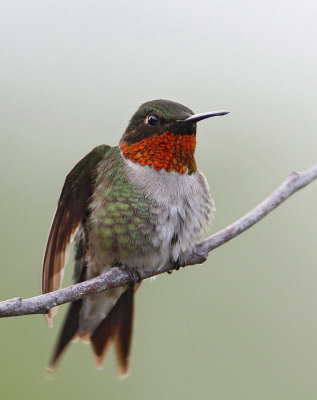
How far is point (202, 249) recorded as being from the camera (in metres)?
3.01

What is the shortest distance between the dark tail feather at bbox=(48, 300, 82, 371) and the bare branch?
0.68 m

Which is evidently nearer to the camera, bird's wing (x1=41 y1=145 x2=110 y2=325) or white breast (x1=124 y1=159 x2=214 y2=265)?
white breast (x1=124 y1=159 x2=214 y2=265)

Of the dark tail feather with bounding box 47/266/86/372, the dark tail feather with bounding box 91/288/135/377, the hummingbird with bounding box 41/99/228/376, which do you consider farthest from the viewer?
the dark tail feather with bounding box 91/288/135/377

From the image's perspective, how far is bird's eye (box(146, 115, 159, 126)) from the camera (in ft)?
9.56

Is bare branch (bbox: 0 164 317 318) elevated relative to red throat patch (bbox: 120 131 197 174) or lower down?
lower down

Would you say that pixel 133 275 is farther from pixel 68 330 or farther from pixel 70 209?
pixel 68 330

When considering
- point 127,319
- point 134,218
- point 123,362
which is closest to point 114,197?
point 134,218

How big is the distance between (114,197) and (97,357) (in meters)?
1.19

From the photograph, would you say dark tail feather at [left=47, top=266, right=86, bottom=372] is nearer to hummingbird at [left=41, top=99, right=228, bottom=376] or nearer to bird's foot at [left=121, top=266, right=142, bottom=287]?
hummingbird at [left=41, top=99, right=228, bottom=376]

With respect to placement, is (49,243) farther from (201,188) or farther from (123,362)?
(123,362)

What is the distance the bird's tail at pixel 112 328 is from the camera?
345 cm

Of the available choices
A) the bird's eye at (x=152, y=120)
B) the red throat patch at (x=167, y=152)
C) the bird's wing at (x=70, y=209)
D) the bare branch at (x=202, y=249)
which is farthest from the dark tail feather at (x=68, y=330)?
the bird's eye at (x=152, y=120)

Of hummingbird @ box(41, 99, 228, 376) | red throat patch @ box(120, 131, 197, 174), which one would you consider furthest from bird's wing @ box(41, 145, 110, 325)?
red throat patch @ box(120, 131, 197, 174)

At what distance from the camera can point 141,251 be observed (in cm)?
292
